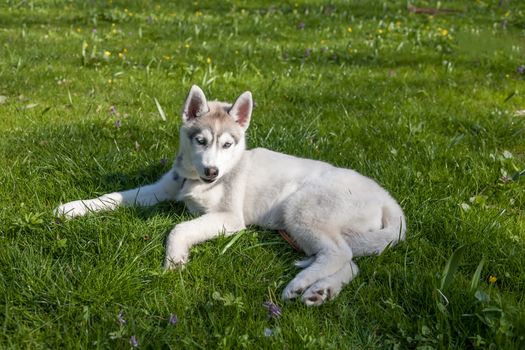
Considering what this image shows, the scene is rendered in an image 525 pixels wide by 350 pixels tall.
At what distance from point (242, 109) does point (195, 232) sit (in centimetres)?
112

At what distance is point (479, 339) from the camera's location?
2.59 meters

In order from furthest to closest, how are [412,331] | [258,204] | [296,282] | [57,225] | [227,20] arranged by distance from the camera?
[227,20]
[258,204]
[57,225]
[296,282]
[412,331]

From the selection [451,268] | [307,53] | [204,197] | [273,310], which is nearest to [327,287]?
[273,310]

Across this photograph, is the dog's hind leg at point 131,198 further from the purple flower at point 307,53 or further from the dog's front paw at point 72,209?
the purple flower at point 307,53

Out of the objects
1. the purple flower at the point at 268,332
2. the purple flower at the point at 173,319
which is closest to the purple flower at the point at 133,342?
the purple flower at the point at 173,319

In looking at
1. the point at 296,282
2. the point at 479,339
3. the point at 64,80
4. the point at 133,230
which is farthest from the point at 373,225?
the point at 64,80

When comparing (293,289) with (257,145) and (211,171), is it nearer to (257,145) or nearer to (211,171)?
(211,171)

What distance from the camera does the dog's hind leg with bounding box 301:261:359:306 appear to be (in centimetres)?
300

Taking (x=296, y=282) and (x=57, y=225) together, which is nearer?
(x=296, y=282)

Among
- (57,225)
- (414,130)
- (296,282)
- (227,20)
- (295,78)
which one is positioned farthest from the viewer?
(227,20)

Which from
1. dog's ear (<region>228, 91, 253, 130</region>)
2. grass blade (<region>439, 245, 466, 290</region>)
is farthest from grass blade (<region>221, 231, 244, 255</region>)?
grass blade (<region>439, 245, 466, 290</region>)

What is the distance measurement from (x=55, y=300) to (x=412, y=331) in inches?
74.8

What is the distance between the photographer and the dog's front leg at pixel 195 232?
11.0ft

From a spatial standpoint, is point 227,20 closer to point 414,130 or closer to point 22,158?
point 414,130
